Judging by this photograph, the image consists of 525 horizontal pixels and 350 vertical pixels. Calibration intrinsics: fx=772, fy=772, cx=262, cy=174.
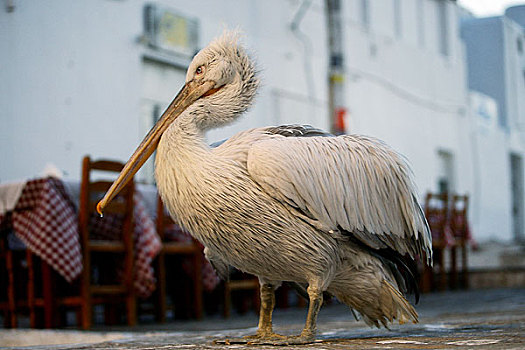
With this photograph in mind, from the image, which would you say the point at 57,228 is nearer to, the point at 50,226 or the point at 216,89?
the point at 50,226

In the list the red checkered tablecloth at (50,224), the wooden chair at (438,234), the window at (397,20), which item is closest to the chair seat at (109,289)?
the red checkered tablecloth at (50,224)

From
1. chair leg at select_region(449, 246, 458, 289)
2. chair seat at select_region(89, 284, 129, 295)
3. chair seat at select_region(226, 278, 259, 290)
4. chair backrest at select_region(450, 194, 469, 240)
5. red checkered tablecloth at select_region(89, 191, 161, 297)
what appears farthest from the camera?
chair leg at select_region(449, 246, 458, 289)

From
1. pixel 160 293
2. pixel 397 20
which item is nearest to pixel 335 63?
pixel 397 20

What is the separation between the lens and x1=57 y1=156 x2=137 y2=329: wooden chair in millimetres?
4707

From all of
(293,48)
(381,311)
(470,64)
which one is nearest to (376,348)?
(381,311)

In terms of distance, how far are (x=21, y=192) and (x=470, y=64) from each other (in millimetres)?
17421

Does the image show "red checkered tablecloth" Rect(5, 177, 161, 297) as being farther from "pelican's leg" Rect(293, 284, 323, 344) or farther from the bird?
"pelican's leg" Rect(293, 284, 323, 344)

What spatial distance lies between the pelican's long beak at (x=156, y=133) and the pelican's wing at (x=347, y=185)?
298 millimetres

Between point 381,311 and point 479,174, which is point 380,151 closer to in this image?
point 381,311

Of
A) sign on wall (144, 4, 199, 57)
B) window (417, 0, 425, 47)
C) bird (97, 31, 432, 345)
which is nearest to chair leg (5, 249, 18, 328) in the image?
bird (97, 31, 432, 345)

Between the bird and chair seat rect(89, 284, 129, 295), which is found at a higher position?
the bird

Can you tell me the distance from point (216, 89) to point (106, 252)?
2.72 metres

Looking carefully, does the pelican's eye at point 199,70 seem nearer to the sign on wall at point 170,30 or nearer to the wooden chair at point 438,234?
the wooden chair at point 438,234

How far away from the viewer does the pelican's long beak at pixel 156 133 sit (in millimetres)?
2553
